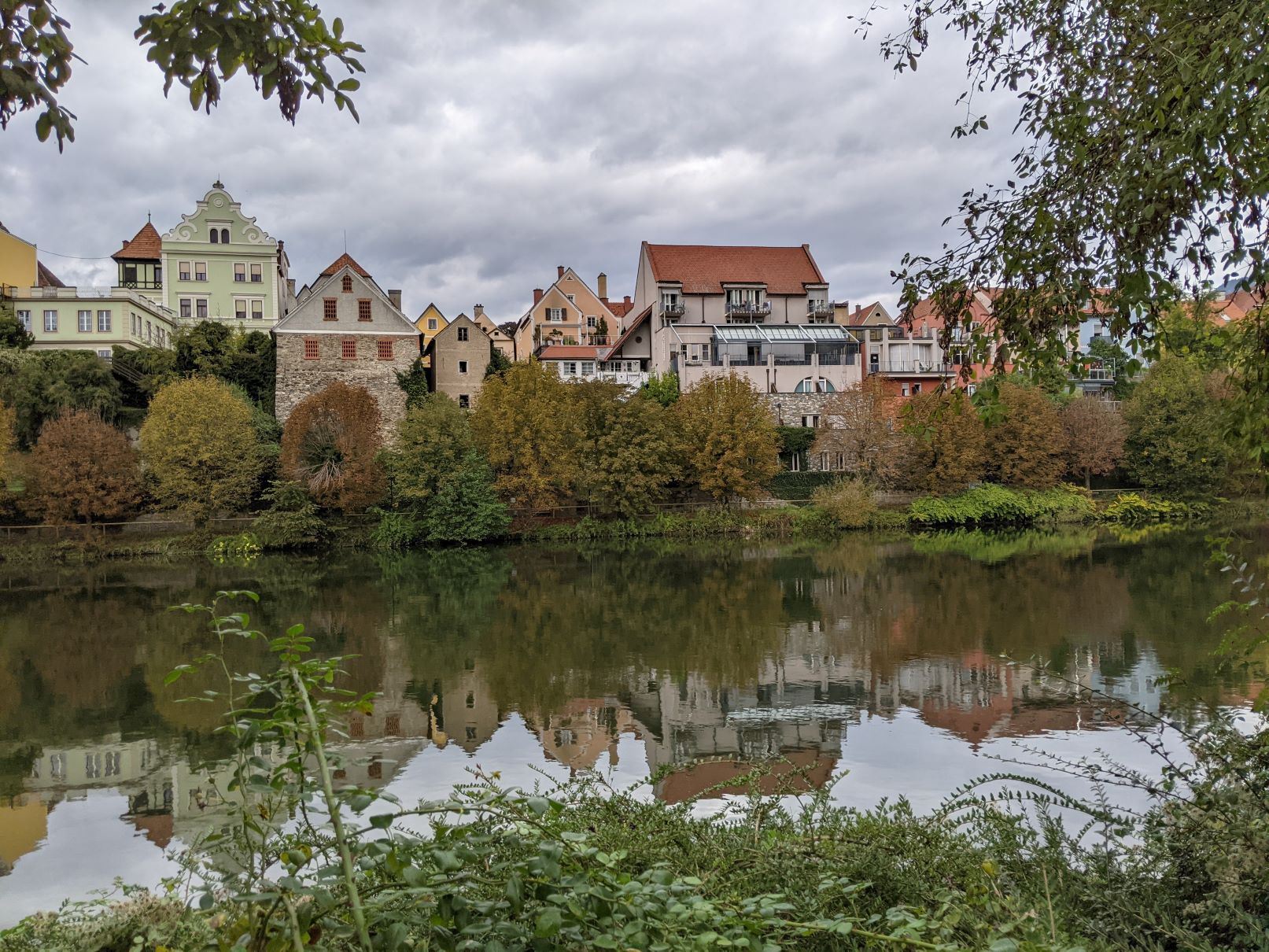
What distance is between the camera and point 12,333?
39.9m

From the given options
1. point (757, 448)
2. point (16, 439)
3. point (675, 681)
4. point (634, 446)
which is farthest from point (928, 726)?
point (16, 439)

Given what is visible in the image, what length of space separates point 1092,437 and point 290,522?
36.3m

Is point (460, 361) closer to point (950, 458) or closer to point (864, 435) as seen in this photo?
point (864, 435)

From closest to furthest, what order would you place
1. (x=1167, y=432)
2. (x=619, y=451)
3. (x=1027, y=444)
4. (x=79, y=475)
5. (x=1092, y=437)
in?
(x=79, y=475) < (x=619, y=451) < (x=1027, y=444) < (x=1167, y=432) < (x=1092, y=437)

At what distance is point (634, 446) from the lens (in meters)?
37.1

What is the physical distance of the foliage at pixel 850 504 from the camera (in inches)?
1524

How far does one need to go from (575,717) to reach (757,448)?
3015 centimetres

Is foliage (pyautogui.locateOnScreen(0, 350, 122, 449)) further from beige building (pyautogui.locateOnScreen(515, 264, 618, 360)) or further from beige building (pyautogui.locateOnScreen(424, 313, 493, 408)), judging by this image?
beige building (pyautogui.locateOnScreen(515, 264, 618, 360))

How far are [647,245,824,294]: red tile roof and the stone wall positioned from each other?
51.4 ft

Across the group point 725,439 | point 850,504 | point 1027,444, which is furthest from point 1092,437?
point 725,439

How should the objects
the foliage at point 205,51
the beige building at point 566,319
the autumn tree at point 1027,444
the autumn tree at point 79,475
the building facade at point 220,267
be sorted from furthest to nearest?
the beige building at point 566,319, the building facade at point 220,267, the autumn tree at point 1027,444, the autumn tree at point 79,475, the foliage at point 205,51

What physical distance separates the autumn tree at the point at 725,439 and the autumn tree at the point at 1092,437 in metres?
15.2

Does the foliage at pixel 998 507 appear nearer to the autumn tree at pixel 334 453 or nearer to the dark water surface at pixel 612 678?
the dark water surface at pixel 612 678

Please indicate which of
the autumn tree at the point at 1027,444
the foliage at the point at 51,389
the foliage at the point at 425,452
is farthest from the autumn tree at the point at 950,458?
the foliage at the point at 51,389
